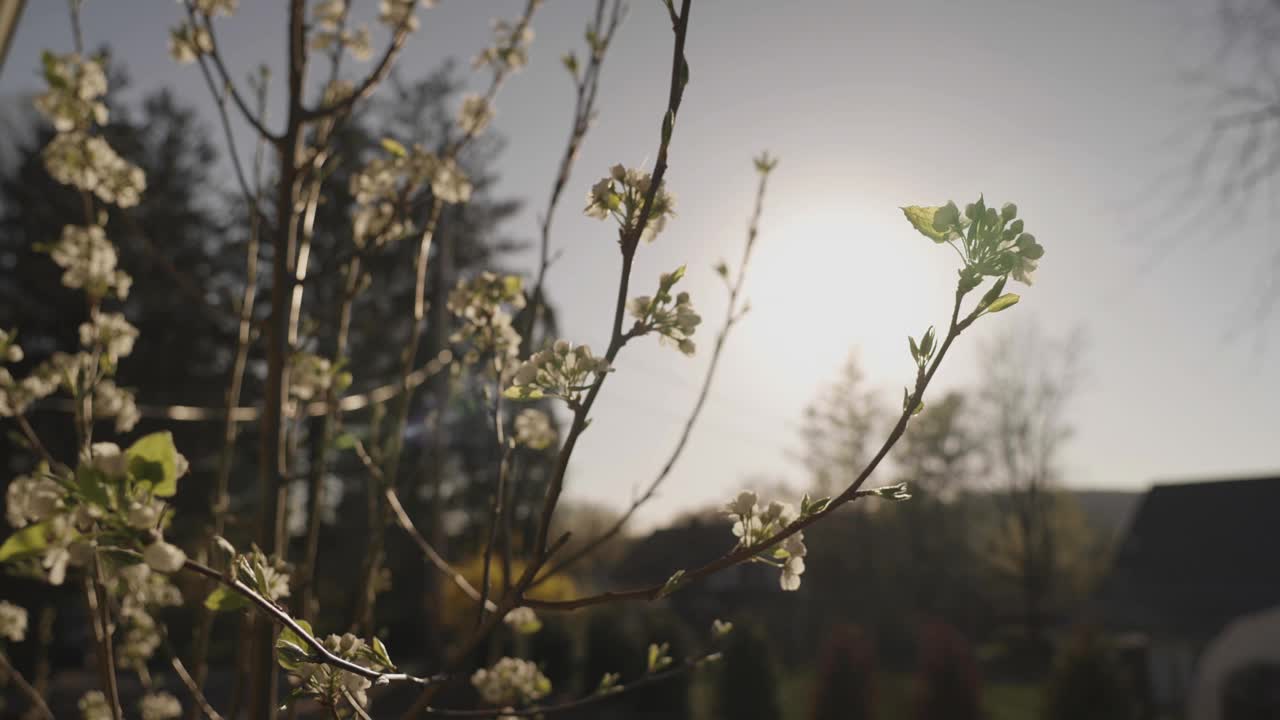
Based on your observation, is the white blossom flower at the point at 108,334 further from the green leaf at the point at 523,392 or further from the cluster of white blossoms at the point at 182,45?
the green leaf at the point at 523,392

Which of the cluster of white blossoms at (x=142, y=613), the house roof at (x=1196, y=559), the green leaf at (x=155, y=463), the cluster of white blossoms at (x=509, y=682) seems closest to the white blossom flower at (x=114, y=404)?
the cluster of white blossoms at (x=142, y=613)

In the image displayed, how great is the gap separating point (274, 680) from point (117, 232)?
17.6 m

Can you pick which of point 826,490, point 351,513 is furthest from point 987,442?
point 351,513

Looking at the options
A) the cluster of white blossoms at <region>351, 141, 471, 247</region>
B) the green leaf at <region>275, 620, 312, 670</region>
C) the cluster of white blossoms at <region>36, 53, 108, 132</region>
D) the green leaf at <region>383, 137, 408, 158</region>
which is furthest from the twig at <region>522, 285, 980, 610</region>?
the cluster of white blossoms at <region>36, 53, 108, 132</region>

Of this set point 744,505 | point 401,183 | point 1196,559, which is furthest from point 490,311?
point 1196,559

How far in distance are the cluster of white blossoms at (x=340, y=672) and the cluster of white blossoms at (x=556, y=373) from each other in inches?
12.8

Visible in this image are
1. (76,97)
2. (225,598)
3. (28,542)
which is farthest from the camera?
(76,97)

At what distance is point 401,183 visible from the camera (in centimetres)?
214

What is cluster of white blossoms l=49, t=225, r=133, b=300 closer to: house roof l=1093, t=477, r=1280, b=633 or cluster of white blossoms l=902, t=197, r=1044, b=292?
cluster of white blossoms l=902, t=197, r=1044, b=292

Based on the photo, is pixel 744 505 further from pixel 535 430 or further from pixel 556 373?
pixel 535 430

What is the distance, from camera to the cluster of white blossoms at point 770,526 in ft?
3.22

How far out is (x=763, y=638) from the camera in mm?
11562

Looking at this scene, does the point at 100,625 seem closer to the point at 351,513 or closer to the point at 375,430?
the point at 375,430

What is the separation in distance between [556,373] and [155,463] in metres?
0.44
